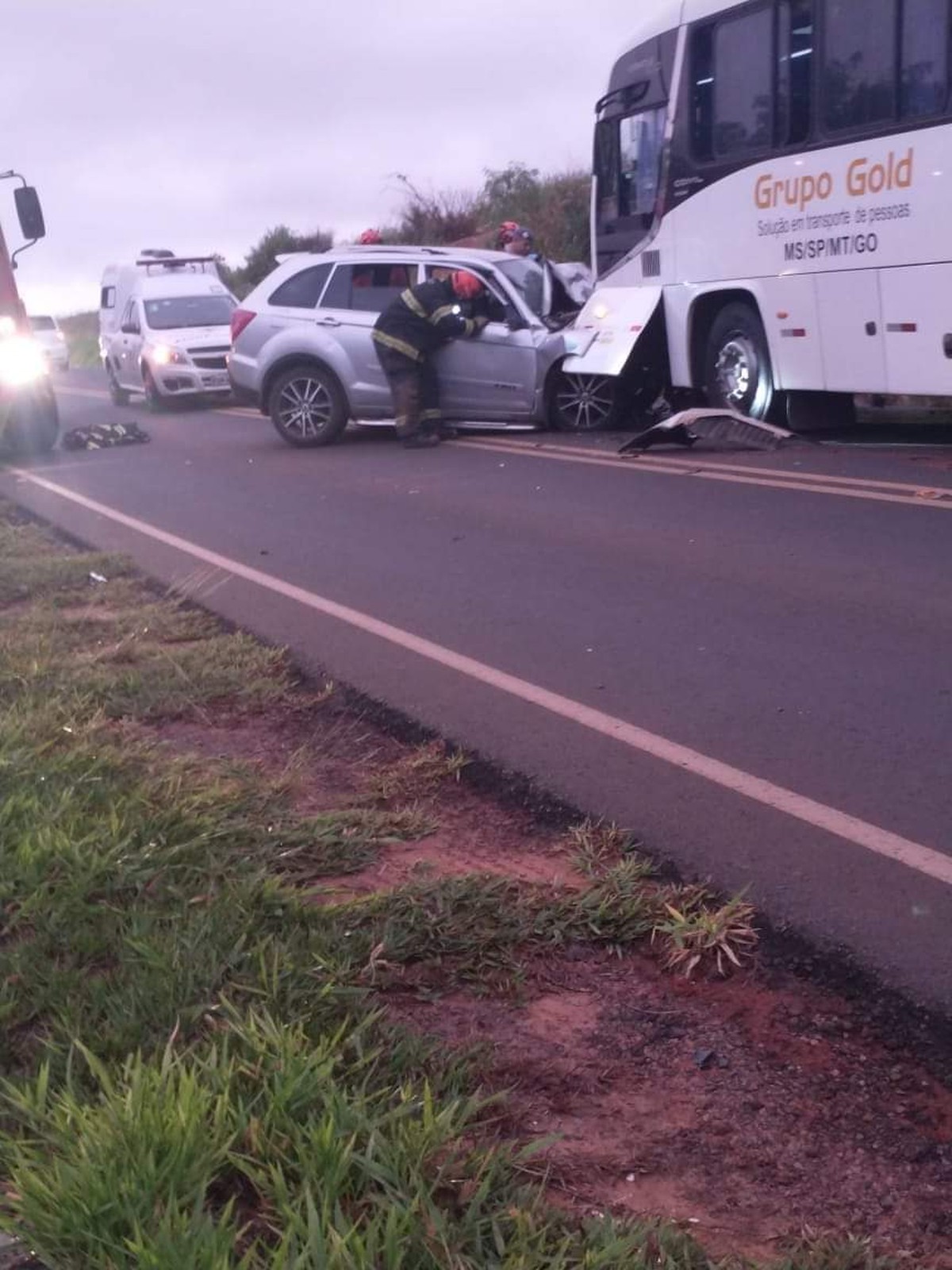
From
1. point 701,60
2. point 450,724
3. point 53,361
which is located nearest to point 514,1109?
point 450,724

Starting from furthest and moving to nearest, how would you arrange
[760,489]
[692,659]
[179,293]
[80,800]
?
[179,293], [760,489], [692,659], [80,800]

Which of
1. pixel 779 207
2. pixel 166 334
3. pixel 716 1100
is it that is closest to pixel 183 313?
pixel 166 334

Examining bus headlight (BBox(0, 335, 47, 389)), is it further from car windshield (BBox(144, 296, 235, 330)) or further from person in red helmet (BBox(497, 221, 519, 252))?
car windshield (BBox(144, 296, 235, 330))

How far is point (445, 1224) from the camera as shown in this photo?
246 cm

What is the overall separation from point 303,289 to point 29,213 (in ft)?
11.2

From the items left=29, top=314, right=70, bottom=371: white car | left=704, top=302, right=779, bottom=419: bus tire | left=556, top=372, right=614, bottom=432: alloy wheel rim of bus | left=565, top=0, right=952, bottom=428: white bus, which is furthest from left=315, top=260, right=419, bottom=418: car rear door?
left=29, top=314, right=70, bottom=371: white car

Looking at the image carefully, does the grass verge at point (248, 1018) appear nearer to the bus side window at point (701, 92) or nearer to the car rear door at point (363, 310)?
the car rear door at point (363, 310)

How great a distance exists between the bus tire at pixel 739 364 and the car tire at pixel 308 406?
3.84 meters

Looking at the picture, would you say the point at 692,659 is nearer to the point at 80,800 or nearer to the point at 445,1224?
the point at 80,800

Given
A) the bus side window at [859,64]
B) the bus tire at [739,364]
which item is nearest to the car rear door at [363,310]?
the bus tire at [739,364]

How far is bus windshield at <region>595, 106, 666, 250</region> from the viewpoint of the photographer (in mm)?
14453

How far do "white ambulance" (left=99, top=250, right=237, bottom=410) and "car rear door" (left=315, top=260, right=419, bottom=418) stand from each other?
7071mm

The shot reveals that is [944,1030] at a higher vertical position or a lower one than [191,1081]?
lower

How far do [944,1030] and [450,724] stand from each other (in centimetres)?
267
